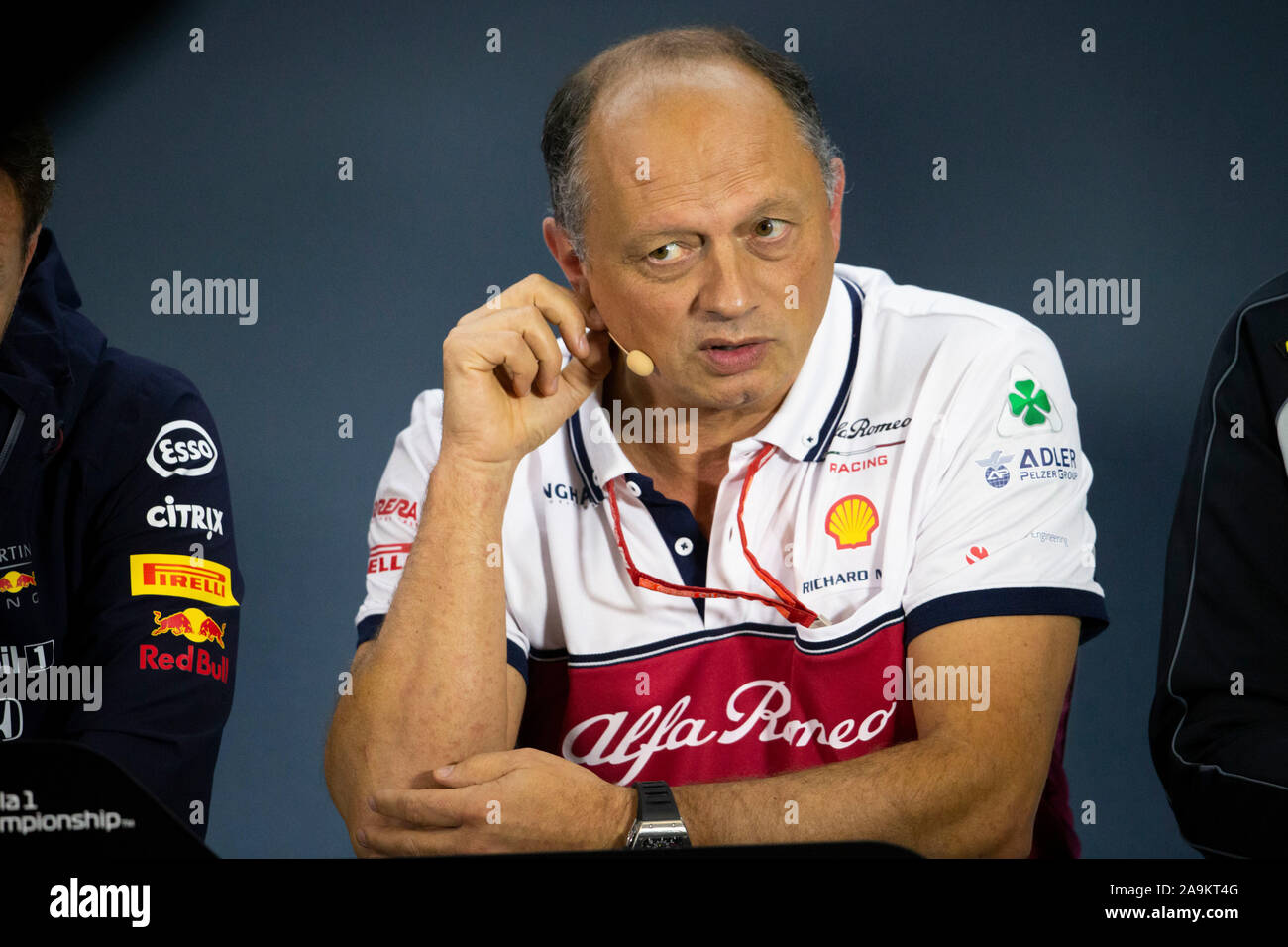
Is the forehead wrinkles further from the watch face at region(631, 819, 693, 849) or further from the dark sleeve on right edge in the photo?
the watch face at region(631, 819, 693, 849)

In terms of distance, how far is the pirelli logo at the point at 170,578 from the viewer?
1520 mm

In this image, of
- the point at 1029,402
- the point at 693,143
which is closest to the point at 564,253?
the point at 693,143

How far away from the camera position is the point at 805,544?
1550mm

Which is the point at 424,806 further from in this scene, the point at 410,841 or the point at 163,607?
the point at 163,607

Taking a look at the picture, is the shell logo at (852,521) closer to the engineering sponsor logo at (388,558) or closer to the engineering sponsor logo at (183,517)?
the engineering sponsor logo at (388,558)

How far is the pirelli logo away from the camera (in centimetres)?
152

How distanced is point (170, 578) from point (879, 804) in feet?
2.78

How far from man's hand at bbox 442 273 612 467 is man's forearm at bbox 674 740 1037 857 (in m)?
0.45

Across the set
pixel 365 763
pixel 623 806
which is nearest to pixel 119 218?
pixel 365 763

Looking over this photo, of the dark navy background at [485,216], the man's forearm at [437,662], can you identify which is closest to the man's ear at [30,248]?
the dark navy background at [485,216]

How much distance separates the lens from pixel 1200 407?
144cm

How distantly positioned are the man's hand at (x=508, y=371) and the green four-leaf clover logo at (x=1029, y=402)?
0.50 meters

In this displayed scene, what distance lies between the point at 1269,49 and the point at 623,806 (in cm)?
122

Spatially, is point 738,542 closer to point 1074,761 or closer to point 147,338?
point 1074,761
